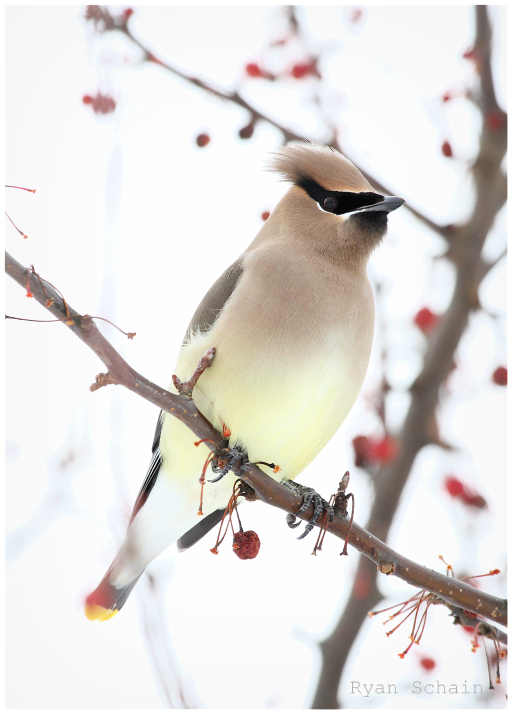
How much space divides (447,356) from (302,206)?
2.81ft

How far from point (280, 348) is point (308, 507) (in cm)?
54

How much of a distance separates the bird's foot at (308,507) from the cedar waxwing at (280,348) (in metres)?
0.18

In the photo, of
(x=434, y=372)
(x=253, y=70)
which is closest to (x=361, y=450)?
(x=434, y=372)

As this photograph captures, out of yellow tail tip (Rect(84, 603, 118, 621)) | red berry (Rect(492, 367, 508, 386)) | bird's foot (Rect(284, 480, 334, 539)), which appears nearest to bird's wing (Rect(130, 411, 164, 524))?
yellow tail tip (Rect(84, 603, 118, 621))

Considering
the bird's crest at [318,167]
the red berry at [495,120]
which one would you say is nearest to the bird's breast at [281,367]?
the bird's crest at [318,167]

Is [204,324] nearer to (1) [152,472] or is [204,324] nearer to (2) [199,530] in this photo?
(1) [152,472]

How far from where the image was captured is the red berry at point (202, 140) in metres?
3.20

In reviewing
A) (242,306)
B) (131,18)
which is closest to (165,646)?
(242,306)

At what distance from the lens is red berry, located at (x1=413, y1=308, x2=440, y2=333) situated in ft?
10.9

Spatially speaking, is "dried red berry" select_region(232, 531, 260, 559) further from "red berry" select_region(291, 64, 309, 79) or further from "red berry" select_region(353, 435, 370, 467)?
"red berry" select_region(291, 64, 309, 79)

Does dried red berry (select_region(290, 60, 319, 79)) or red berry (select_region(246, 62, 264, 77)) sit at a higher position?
dried red berry (select_region(290, 60, 319, 79))

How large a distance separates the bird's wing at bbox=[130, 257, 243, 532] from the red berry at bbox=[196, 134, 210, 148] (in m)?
0.56

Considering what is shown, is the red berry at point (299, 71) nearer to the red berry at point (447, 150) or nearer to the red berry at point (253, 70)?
the red berry at point (253, 70)

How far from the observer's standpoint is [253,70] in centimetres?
342
